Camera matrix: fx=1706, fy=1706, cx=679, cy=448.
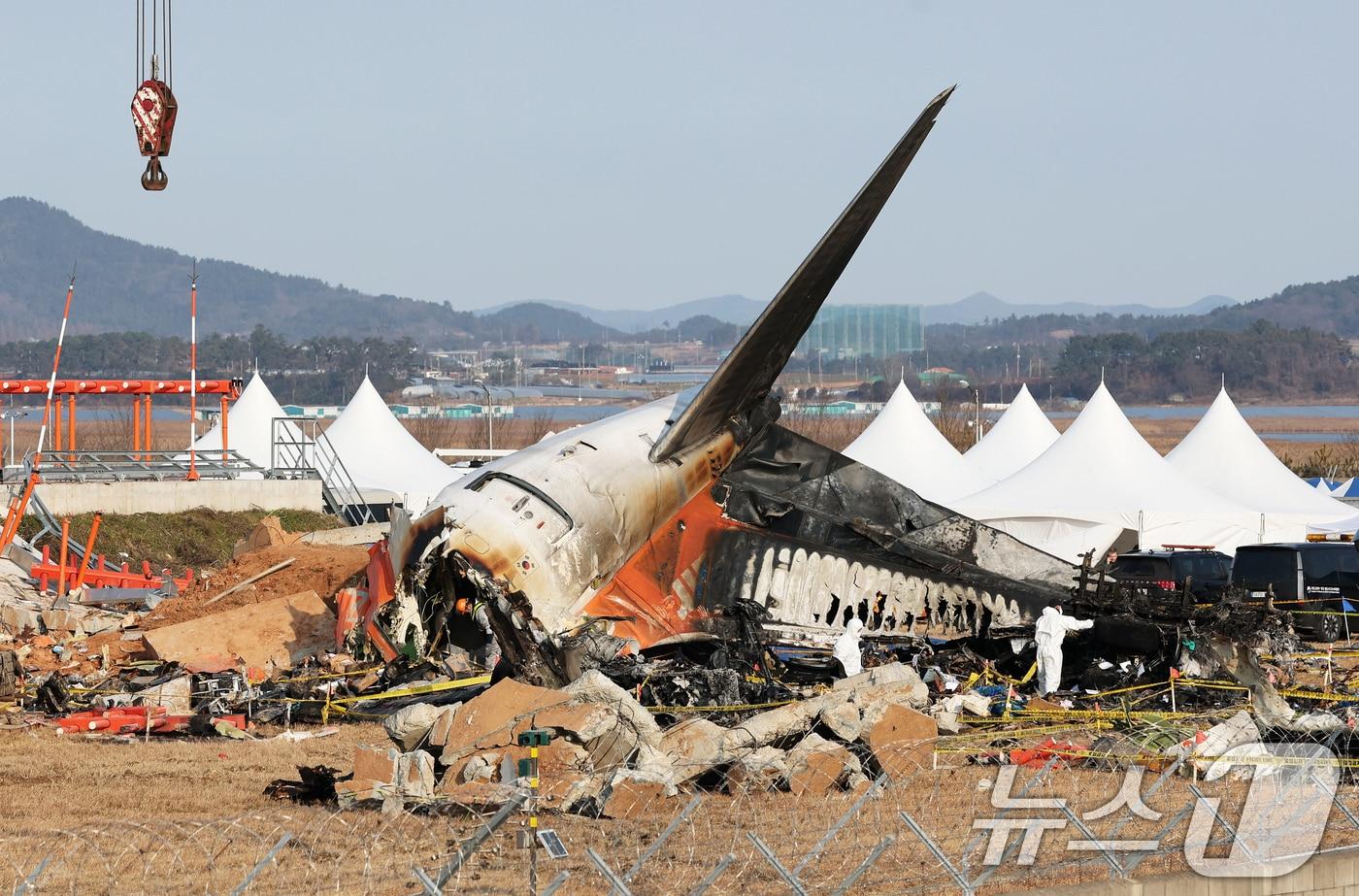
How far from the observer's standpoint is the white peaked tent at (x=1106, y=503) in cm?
3706

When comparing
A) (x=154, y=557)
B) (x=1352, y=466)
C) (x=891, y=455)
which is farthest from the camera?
(x=1352, y=466)

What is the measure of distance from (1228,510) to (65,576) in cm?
2406

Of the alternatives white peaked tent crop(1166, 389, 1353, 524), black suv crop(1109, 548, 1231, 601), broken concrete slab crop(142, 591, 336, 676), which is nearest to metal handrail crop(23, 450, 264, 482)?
broken concrete slab crop(142, 591, 336, 676)

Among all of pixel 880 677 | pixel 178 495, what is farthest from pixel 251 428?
pixel 880 677

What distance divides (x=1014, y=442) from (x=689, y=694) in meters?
37.3

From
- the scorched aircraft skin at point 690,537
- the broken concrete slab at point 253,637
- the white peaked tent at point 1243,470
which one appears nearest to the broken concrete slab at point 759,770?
the scorched aircraft skin at point 690,537

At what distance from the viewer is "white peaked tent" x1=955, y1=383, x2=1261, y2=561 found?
122ft

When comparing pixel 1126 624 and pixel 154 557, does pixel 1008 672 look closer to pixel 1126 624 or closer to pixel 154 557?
pixel 1126 624

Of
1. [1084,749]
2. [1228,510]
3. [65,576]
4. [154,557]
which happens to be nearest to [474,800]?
[1084,749]

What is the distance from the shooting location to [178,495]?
37.8 meters

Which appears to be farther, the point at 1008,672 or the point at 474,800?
the point at 1008,672

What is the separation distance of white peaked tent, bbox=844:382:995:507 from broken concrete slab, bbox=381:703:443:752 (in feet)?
101

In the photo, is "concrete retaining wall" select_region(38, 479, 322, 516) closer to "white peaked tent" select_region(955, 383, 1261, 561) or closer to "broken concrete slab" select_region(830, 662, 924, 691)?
"white peaked tent" select_region(955, 383, 1261, 561)

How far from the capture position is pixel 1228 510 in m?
37.4
